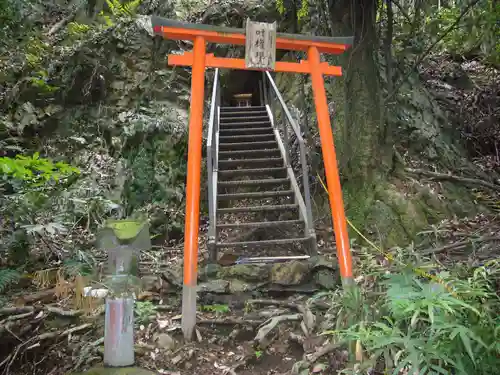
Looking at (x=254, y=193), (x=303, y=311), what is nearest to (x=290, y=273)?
(x=303, y=311)

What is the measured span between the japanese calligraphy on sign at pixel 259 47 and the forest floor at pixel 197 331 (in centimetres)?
222

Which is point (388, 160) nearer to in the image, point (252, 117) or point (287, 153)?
point (287, 153)

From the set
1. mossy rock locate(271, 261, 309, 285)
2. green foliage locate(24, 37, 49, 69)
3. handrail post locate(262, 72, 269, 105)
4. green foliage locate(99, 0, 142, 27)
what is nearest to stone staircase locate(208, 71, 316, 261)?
handrail post locate(262, 72, 269, 105)

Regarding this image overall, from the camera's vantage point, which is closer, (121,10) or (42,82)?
(42,82)

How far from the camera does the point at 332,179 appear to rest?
4031 mm

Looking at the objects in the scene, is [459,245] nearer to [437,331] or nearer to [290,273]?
[290,273]

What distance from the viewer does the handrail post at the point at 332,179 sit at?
372 centimetres

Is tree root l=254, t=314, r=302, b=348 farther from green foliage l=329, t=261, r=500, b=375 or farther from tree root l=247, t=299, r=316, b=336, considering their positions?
green foliage l=329, t=261, r=500, b=375

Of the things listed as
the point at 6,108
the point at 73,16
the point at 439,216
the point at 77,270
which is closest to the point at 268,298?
the point at 77,270

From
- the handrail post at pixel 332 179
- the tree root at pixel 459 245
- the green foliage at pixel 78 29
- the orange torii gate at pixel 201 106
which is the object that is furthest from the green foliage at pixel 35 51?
the tree root at pixel 459 245

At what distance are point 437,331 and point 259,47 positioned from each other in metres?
3.00

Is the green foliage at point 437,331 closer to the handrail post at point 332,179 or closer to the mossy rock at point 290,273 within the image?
the handrail post at point 332,179

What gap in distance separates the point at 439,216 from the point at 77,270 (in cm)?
403

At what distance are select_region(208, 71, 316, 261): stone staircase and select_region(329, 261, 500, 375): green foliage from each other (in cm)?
243
